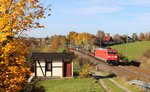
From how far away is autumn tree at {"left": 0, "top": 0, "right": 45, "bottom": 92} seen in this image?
836 cm

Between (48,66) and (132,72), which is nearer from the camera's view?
(48,66)

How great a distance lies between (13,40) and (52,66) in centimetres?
3184

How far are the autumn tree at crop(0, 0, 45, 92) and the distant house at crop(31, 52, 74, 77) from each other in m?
31.4

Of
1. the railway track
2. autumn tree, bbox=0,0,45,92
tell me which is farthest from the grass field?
autumn tree, bbox=0,0,45,92

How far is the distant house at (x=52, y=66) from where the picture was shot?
4025 cm

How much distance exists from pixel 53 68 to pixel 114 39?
455 feet

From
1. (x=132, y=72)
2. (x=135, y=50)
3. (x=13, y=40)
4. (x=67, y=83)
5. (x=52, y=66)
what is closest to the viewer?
(x=13, y=40)

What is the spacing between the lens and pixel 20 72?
8672 mm

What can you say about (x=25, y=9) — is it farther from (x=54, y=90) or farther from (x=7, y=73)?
(x=54, y=90)

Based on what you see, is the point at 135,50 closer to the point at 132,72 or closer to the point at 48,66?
the point at 132,72

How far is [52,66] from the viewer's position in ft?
132

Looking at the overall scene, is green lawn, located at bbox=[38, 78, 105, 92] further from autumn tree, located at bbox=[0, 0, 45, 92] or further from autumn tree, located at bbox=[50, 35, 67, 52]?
autumn tree, located at bbox=[50, 35, 67, 52]

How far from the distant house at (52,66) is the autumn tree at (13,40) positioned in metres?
31.4

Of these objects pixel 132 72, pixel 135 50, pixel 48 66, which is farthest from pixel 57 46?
pixel 48 66
